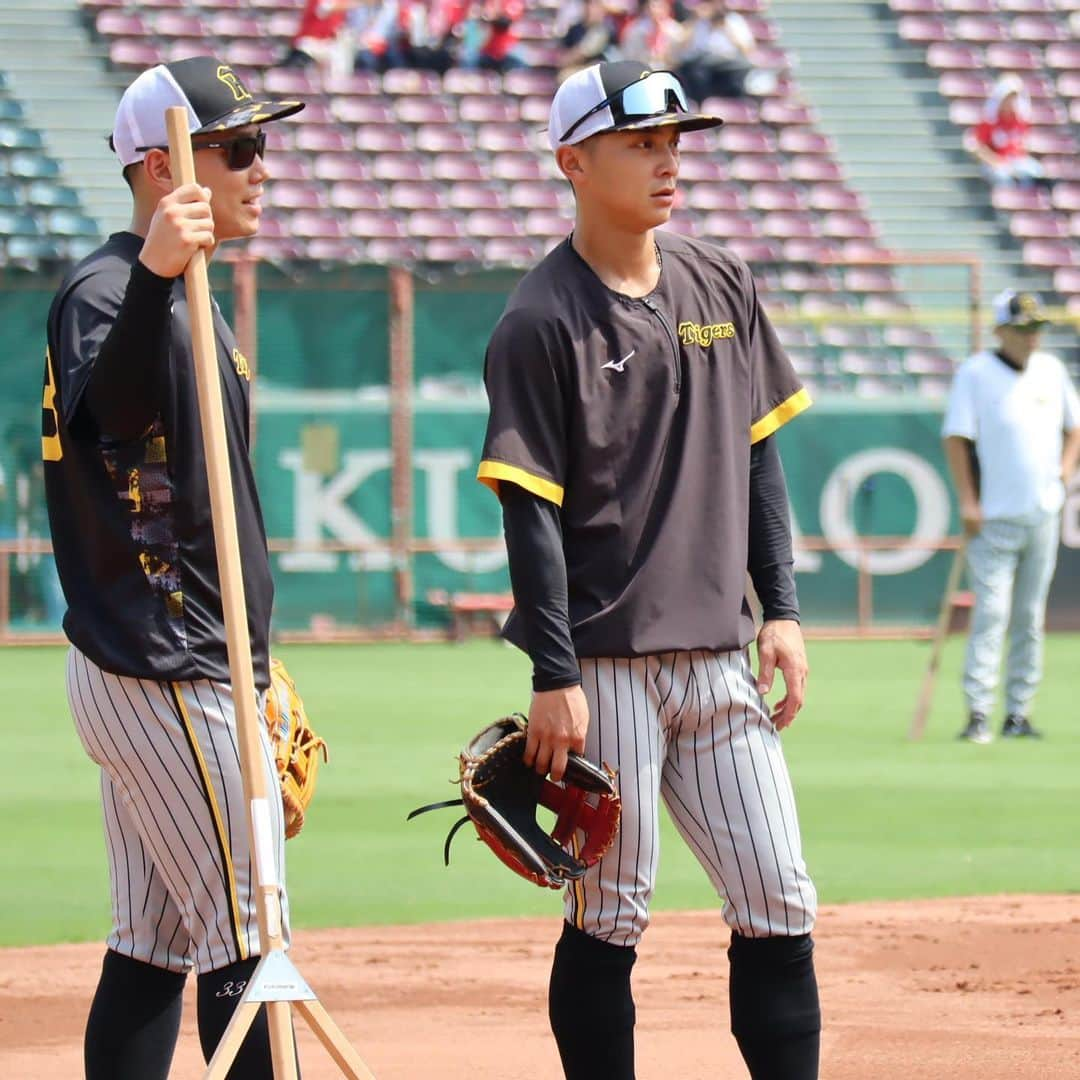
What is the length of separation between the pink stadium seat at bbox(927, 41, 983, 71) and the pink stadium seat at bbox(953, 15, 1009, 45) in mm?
157

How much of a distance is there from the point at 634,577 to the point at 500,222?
1766 centimetres

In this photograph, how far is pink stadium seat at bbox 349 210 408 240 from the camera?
20.8 m

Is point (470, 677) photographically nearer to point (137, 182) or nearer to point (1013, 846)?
point (1013, 846)

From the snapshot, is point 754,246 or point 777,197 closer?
point 754,246

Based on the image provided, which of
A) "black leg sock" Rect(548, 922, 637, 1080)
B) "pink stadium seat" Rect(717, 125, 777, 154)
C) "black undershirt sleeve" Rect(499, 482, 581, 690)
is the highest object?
"pink stadium seat" Rect(717, 125, 777, 154)

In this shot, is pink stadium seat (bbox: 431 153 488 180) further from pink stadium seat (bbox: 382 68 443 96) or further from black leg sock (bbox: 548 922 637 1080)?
black leg sock (bbox: 548 922 637 1080)

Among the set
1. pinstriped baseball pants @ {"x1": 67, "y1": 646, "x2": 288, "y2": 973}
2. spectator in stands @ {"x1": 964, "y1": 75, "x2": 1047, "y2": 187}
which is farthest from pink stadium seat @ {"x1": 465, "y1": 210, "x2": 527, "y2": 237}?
pinstriped baseball pants @ {"x1": 67, "y1": 646, "x2": 288, "y2": 973}

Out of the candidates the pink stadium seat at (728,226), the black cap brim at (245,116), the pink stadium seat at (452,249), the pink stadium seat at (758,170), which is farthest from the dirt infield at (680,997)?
the pink stadium seat at (758,170)

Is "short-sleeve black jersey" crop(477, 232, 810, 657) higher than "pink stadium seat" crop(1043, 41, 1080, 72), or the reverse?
"pink stadium seat" crop(1043, 41, 1080, 72)

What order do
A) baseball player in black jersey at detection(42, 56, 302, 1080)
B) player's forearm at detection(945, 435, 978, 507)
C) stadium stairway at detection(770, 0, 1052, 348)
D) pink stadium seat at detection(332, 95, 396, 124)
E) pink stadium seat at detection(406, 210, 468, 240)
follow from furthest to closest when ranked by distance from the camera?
1. stadium stairway at detection(770, 0, 1052, 348)
2. pink stadium seat at detection(332, 95, 396, 124)
3. pink stadium seat at detection(406, 210, 468, 240)
4. player's forearm at detection(945, 435, 978, 507)
5. baseball player in black jersey at detection(42, 56, 302, 1080)

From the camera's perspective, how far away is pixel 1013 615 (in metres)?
11.1

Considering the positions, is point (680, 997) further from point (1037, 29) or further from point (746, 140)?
point (1037, 29)

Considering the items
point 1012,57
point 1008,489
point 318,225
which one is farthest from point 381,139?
point 1008,489

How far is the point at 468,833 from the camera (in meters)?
8.77
